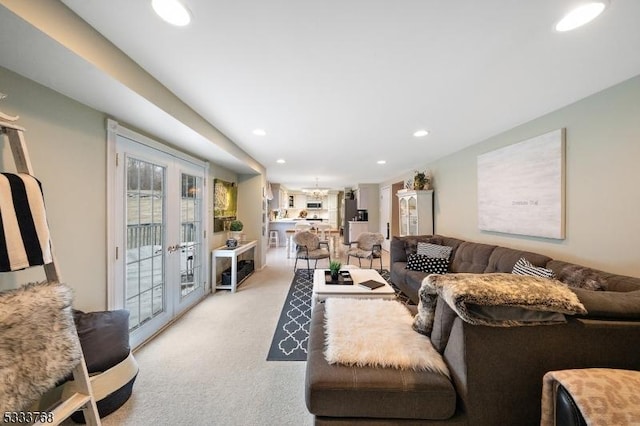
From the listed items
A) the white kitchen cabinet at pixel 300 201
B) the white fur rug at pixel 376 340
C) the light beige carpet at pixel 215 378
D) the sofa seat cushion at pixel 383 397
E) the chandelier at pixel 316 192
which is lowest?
the light beige carpet at pixel 215 378

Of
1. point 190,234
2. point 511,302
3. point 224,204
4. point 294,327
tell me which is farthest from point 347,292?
point 224,204

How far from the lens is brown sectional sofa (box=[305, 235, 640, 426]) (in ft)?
3.52

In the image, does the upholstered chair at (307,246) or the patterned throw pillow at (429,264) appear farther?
the upholstered chair at (307,246)

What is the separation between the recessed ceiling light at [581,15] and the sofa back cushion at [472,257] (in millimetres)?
2222

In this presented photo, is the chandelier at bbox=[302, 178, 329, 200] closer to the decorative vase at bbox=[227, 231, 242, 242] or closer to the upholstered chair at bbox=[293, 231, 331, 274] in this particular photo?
the upholstered chair at bbox=[293, 231, 331, 274]

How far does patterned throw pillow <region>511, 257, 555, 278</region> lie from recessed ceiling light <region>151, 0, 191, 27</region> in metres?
3.02

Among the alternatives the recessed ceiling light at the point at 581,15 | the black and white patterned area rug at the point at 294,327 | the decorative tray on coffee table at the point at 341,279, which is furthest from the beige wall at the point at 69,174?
the recessed ceiling light at the point at 581,15

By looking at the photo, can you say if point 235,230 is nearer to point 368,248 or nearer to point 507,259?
point 368,248

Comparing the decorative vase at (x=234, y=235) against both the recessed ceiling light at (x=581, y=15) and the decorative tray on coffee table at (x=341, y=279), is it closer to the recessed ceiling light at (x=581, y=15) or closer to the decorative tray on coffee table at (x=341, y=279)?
the decorative tray on coffee table at (x=341, y=279)

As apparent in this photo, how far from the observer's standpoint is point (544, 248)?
7.72 ft

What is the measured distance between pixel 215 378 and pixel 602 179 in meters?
3.47

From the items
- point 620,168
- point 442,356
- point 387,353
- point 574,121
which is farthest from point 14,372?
point 574,121

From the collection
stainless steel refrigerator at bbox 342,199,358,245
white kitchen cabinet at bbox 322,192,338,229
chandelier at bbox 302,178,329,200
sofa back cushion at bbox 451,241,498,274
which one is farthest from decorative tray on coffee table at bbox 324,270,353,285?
white kitchen cabinet at bbox 322,192,338,229

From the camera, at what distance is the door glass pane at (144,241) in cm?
221
